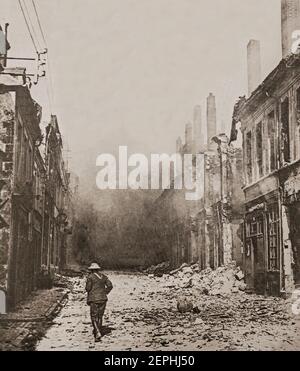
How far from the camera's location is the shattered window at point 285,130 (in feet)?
53.4

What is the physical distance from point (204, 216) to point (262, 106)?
32.2 feet

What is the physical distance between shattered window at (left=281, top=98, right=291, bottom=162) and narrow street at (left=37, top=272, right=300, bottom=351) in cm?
439

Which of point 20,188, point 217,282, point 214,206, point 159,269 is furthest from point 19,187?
point 159,269

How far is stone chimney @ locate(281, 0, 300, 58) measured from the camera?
1559 cm

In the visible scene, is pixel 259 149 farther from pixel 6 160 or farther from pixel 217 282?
pixel 6 160

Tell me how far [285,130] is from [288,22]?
10.5 ft

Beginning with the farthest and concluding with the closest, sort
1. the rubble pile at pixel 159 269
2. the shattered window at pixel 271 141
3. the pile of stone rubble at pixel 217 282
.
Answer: the rubble pile at pixel 159 269, the pile of stone rubble at pixel 217 282, the shattered window at pixel 271 141

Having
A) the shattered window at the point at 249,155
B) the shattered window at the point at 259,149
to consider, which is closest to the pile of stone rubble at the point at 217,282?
the shattered window at the point at 249,155

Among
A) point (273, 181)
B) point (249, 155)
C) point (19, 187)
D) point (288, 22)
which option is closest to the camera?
point (19, 187)

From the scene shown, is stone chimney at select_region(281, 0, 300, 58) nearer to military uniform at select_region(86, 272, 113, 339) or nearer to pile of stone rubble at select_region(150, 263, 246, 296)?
pile of stone rubble at select_region(150, 263, 246, 296)

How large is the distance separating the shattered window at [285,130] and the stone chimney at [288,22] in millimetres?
1559

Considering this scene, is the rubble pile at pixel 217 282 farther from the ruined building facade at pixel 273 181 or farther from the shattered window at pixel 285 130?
the shattered window at pixel 285 130

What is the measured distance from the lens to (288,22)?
15.6 meters
